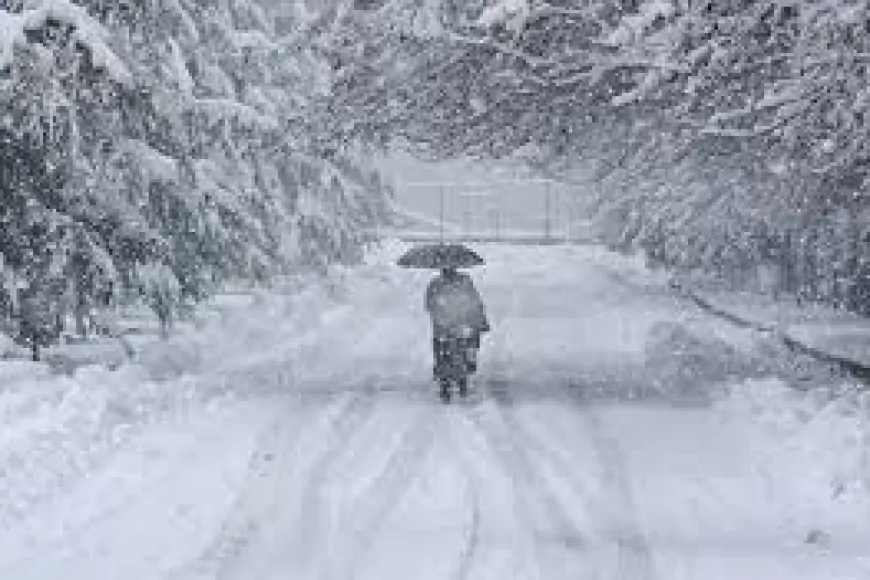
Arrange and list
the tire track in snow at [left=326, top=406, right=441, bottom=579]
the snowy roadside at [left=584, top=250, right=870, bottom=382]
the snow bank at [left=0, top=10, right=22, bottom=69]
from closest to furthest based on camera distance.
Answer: the tire track in snow at [left=326, top=406, right=441, bottom=579] → the snow bank at [left=0, top=10, right=22, bottom=69] → the snowy roadside at [left=584, top=250, right=870, bottom=382]

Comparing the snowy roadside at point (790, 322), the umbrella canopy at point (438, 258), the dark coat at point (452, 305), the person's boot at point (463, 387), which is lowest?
the snowy roadside at point (790, 322)

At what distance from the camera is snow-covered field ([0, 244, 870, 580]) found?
8555mm

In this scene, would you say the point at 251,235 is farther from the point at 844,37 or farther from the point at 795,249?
the point at 844,37

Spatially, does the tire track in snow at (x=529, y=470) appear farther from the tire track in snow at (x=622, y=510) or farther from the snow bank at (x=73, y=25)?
the snow bank at (x=73, y=25)

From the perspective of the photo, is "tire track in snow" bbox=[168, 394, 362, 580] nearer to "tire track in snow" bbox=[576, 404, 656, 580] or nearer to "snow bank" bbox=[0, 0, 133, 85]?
"tire track in snow" bbox=[576, 404, 656, 580]

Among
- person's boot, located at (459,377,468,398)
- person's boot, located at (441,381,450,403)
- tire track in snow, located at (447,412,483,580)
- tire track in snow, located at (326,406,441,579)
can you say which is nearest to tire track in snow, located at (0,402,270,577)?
tire track in snow, located at (326,406,441,579)

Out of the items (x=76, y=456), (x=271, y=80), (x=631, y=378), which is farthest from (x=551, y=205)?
(x=76, y=456)

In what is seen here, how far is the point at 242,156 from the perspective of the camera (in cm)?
2508

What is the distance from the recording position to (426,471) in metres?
11.2

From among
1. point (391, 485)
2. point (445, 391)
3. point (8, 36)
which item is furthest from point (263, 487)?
point (8, 36)

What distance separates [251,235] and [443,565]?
17416mm

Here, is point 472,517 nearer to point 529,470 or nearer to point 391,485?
point 391,485

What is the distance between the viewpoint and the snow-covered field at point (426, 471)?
8555 millimetres

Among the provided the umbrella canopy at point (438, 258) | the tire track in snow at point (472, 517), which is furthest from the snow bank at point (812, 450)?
the umbrella canopy at point (438, 258)
